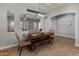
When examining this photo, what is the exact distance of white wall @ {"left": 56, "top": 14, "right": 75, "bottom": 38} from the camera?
6.61 feet

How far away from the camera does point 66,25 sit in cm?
205

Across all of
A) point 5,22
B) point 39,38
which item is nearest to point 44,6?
point 39,38

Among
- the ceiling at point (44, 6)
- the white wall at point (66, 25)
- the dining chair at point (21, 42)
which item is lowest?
the dining chair at point (21, 42)

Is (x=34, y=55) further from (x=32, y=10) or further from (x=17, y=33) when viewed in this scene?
(x=32, y=10)

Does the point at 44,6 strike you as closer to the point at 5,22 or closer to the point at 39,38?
the point at 39,38

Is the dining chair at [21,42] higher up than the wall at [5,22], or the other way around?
the wall at [5,22]

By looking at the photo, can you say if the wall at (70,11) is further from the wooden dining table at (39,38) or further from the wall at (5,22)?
the wall at (5,22)

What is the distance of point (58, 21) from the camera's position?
6.89 feet

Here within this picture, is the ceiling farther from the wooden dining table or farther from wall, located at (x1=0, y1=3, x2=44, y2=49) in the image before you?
the wooden dining table

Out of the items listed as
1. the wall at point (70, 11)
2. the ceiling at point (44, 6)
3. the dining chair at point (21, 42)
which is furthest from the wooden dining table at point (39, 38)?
the ceiling at point (44, 6)

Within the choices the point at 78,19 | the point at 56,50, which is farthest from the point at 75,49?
the point at 78,19

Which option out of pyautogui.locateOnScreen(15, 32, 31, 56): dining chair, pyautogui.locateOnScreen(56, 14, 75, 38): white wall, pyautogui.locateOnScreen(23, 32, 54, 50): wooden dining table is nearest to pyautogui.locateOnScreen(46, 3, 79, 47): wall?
pyautogui.locateOnScreen(56, 14, 75, 38): white wall

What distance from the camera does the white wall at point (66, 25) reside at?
201cm

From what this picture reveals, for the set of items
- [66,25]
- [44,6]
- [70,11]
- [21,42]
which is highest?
[44,6]
